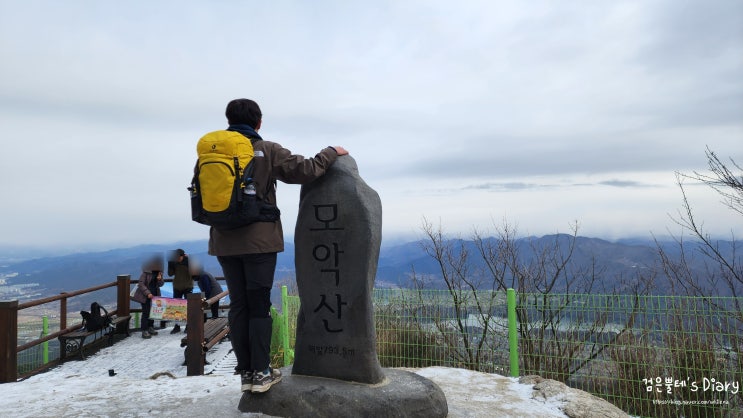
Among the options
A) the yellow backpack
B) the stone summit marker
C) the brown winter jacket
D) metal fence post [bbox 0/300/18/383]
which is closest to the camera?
the yellow backpack

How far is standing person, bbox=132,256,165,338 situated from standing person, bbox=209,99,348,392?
749cm

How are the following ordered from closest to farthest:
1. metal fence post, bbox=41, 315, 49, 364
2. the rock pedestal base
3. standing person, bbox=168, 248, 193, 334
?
1. the rock pedestal base
2. metal fence post, bbox=41, 315, 49, 364
3. standing person, bbox=168, 248, 193, 334

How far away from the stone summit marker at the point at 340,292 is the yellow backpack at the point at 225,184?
785 millimetres

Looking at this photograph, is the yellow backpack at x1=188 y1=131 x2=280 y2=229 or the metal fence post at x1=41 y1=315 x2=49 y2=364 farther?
the metal fence post at x1=41 y1=315 x2=49 y2=364

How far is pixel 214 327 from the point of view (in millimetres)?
8703

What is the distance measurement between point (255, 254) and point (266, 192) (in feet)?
1.56

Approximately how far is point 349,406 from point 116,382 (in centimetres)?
287

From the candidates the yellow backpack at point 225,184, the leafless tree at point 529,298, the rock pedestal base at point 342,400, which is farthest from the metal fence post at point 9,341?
the leafless tree at point 529,298

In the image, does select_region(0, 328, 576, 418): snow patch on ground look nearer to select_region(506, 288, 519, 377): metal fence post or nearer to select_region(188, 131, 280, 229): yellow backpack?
select_region(506, 288, 519, 377): metal fence post

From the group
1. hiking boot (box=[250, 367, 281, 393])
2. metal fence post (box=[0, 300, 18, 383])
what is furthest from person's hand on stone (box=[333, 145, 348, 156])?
metal fence post (box=[0, 300, 18, 383])

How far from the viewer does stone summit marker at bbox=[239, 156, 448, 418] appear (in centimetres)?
390

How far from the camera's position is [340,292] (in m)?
4.00

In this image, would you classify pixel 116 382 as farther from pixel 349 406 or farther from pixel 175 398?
pixel 349 406

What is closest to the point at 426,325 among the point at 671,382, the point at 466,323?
the point at 466,323
